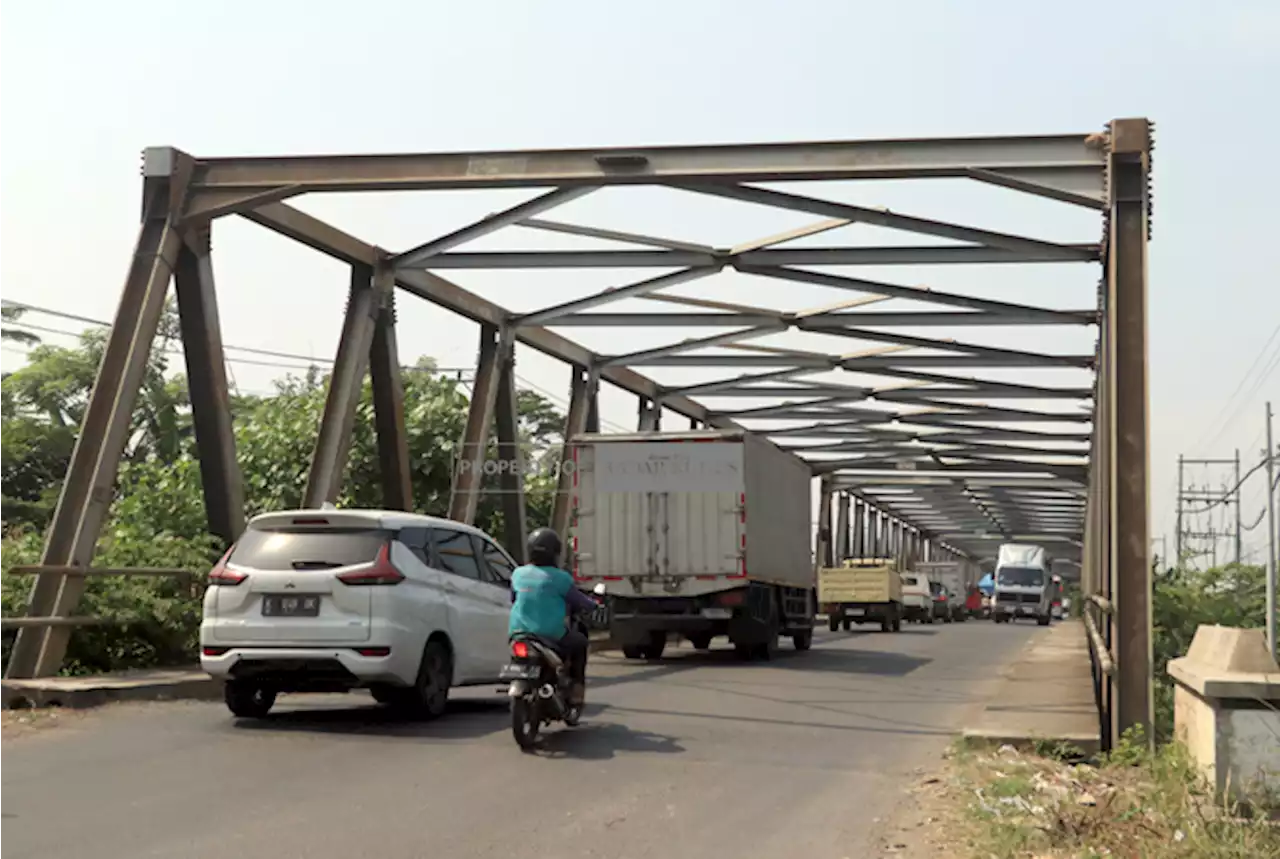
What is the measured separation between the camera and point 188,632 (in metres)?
14.9

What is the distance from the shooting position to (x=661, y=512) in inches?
830

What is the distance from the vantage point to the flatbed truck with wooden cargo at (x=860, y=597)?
4200 centimetres

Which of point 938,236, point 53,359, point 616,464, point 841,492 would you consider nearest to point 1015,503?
point 841,492

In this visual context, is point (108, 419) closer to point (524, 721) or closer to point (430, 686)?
point (430, 686)

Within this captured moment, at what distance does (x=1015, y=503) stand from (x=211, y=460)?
5247cm

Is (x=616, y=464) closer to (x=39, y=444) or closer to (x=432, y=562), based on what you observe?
(x=432, y=562)

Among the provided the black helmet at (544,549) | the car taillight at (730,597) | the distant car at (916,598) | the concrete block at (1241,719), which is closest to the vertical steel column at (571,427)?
the car taillight at (730,597)

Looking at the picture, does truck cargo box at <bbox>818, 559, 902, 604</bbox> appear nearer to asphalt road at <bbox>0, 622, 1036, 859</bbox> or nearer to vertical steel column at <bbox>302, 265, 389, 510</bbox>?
vertical steel column at <bbox>302, 265, 389, 510</bbox>

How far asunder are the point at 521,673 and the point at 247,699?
278 centimetres

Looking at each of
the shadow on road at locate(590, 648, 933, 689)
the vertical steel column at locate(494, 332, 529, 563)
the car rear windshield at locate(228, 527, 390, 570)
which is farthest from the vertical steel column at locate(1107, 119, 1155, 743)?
the vertical steel column at locate(494, 332, 529, 563)

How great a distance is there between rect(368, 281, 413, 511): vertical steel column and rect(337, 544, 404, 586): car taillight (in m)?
8.44

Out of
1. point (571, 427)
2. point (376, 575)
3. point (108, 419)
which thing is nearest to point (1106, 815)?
point (376, 575)

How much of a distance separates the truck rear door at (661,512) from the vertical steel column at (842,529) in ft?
125

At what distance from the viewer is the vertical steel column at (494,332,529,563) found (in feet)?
78.6
